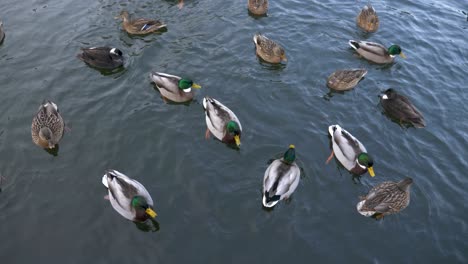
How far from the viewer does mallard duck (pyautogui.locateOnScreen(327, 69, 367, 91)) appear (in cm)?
1343

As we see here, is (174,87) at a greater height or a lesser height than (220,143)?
greater

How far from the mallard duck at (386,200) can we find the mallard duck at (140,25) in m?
10.3

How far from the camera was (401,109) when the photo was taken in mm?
12648

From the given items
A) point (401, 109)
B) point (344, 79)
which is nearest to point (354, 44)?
point (344, 79)

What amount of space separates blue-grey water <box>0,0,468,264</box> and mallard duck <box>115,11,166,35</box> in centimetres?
35

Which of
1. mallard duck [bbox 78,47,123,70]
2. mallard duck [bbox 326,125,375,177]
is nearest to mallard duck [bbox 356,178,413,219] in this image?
mallard duck [bbox 326,125,375,177]

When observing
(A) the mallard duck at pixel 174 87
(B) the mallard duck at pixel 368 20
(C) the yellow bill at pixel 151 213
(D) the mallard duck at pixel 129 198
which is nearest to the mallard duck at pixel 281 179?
(C) the yellow bill at pixel 151 213

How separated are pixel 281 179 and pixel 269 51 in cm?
594

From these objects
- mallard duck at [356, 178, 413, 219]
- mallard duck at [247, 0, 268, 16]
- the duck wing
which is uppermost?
mallard duck at [247, 0, 268, 16]

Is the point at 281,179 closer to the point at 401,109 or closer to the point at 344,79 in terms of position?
the point at 344,79

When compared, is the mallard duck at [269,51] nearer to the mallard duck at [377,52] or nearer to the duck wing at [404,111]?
the mallard duck at [377,52]

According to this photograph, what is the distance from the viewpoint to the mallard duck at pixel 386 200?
9.78m

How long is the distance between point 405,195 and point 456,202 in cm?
161

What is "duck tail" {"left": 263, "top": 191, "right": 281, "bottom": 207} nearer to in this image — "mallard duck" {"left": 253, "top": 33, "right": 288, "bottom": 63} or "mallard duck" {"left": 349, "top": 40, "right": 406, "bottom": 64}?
"mallard duck" {"left": 253, "top": 33, "right": 288, "bottom": 63}
